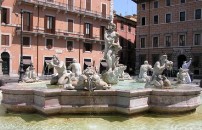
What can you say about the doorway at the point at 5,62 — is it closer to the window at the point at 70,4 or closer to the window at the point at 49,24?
the window at the point at 49,24

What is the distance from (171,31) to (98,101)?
35.2m

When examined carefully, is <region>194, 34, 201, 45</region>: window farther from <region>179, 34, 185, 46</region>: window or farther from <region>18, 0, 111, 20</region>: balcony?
<region>18, 0, 111, 20</region>: balcony

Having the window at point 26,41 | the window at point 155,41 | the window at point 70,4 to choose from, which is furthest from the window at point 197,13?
the window at point 26,41

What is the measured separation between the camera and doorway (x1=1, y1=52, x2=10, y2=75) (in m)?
33.2

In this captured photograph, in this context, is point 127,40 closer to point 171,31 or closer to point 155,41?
point 155,41

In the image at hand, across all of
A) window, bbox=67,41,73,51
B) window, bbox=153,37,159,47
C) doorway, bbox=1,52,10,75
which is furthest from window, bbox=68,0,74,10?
window, bbox=153,37,159,47

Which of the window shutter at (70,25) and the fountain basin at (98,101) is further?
the window shutter at (70,25)

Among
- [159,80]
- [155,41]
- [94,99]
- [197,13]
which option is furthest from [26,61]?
[94,99]

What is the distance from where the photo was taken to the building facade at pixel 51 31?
33.7 meters

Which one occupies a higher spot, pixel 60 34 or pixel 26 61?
pixel 60 34

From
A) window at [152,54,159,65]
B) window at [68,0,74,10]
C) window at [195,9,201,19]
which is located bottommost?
window at [152,54,159,65]

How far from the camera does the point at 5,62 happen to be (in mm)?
33594

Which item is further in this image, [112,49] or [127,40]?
[127,40]

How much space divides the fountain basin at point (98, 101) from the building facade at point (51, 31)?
22.0 meters
